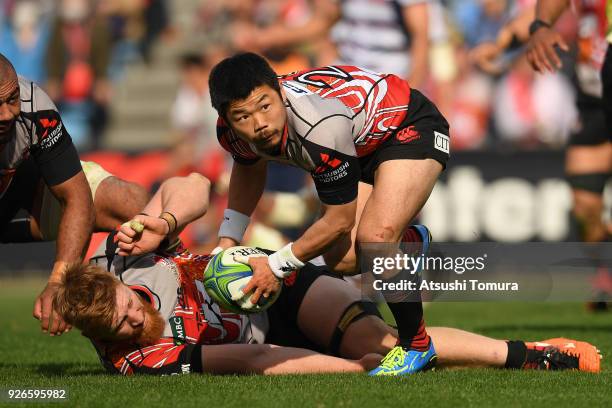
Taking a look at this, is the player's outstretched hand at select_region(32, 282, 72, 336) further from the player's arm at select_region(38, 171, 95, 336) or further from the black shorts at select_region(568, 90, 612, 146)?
the black shorts at select_region(568, 90, 612, 146)

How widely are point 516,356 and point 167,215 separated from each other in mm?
2013

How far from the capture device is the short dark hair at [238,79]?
530 centimetres

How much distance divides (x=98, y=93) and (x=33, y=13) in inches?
71.4

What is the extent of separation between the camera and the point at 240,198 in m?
6.47

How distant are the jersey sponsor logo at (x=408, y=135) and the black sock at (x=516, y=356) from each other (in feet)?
4.03

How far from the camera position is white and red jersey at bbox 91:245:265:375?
569 centimetres

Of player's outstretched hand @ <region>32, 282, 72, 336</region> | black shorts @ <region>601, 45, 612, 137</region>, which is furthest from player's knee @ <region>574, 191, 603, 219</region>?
player's outstretched hand @ <region>32, 282, 72, 336</region>

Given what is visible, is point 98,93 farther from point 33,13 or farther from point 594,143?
point 594,143

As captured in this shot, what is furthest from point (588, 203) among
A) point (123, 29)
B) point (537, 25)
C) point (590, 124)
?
point (123, 29)

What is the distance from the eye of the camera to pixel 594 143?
10148mm

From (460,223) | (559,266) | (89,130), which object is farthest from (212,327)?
(89,130)

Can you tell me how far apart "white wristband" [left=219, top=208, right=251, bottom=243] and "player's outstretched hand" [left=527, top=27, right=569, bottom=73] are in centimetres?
217

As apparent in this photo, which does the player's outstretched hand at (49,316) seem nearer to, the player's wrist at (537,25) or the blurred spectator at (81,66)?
the player's wrist at (537,25)

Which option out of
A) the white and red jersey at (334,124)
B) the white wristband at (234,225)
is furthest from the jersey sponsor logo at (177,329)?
the white and red jersey at (334,124)
